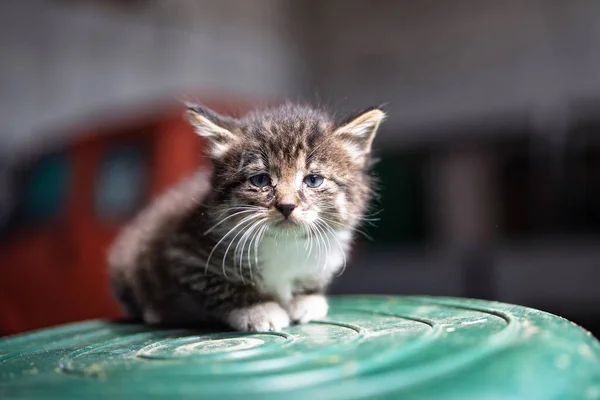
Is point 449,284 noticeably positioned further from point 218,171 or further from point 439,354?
point 439,354

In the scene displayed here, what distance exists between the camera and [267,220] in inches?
57.2

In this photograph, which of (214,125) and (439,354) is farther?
(214,125)

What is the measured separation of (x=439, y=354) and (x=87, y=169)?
2621mm

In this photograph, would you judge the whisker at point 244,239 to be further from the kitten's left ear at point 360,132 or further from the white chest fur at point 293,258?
the kitten's left ear at point 360,132

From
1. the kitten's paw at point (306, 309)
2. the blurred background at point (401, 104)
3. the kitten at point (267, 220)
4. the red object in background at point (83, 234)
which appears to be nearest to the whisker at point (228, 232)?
the kitten at point (267, 220)

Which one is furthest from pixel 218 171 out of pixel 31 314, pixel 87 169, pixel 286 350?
pixel 31 314

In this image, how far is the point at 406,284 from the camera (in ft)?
16.7

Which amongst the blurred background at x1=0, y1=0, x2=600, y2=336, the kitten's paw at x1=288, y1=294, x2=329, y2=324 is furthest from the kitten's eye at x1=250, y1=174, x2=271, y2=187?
the blurred background at x1=0, y1=0, x2=600, y2=336

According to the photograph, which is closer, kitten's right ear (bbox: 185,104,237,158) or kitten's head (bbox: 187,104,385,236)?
kitten's head (bbox: 187,104,385,236)

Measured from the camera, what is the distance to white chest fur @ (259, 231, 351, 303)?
5.08 ft

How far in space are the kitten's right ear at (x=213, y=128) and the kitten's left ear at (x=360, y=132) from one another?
0.91ft

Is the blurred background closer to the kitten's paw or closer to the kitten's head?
the kitten's head

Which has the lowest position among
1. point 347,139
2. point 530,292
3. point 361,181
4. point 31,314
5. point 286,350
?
point 530,292

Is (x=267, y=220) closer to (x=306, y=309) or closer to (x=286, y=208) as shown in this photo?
(x=286, y=208)
